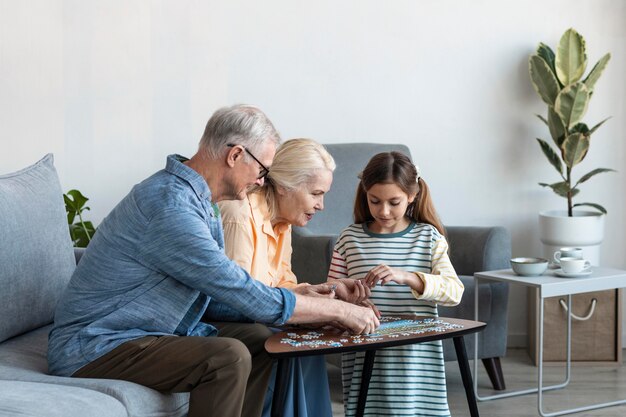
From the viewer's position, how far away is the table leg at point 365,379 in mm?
2504

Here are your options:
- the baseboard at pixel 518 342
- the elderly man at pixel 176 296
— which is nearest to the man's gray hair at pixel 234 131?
the elderly man at pixel 176 296

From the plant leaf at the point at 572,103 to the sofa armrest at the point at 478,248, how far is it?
705mm

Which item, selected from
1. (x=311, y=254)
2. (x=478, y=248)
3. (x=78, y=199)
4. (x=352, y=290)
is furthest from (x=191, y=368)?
(x=78, y=199)

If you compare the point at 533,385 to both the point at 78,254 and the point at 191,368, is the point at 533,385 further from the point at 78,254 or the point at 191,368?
the point at 191,368

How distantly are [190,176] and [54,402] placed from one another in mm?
616

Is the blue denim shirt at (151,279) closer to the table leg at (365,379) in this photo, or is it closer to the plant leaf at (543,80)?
the table leg at (365,379)

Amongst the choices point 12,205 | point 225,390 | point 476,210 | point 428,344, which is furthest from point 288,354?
point 476,210

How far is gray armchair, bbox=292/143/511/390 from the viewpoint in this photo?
3580 mm

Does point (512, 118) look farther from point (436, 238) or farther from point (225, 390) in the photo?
point (225, 390)

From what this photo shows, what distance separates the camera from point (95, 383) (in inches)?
83.2

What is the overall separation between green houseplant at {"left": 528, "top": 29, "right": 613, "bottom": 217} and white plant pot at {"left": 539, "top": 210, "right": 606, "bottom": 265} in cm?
11

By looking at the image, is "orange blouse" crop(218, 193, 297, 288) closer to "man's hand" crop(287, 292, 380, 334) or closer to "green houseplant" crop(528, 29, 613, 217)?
"man's hand" crop(287, 292, 380, 334)

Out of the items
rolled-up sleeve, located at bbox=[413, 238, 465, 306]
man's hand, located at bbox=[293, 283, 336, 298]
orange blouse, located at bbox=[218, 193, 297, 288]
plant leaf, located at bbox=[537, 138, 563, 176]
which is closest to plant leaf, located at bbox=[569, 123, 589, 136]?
plant leaf, located at bbox=[537, 138, 563, 176]

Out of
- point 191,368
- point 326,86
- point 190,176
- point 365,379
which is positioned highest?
point 326,86
